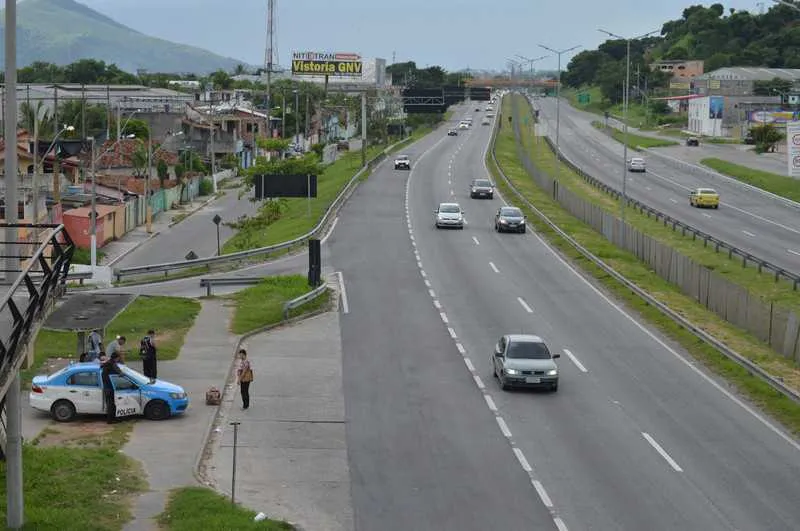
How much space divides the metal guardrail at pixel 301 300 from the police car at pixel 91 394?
539 inches

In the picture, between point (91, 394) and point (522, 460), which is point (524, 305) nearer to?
point (522, 460)

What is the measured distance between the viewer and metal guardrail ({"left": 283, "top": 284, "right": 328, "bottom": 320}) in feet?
136

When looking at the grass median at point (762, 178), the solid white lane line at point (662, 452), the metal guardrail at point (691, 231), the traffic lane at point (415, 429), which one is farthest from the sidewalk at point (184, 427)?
the grass median at point (762, 178)

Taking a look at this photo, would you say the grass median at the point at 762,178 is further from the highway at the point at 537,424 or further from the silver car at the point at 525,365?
the silver car at the point at 525,365

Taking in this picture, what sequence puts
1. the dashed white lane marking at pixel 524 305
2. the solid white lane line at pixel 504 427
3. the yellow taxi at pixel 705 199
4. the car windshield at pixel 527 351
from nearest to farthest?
the solid white lane line at pixel 504 427 → the car windshield at pixel 527 351 → the dashed white lane marking at pixel 524 305 → the yellow taxi at pixel 705 199

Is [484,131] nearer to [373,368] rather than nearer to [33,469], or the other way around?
[373,368]

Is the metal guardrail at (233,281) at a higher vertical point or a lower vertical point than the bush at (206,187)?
lower

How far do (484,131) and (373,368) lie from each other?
130m

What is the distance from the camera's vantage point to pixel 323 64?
434 feet

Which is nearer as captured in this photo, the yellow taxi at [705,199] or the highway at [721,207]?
the highway at [721,207]

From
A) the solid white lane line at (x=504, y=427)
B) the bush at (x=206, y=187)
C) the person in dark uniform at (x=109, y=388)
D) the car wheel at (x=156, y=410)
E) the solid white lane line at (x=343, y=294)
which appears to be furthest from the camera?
the bush at (x=206, y=187)

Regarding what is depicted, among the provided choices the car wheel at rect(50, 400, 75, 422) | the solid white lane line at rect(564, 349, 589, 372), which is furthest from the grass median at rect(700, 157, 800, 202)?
the car wheel at rect(50, 400, 75, 422)

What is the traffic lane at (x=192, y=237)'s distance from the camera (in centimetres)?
6653

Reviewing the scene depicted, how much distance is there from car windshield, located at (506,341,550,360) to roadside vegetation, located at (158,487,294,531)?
39.4 feet
